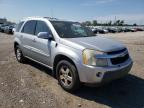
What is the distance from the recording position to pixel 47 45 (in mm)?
5566

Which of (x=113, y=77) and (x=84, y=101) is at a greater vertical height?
(x=113, y=77)

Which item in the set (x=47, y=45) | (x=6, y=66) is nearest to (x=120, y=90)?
(x=47, y=45)

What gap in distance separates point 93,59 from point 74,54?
494 millimetres

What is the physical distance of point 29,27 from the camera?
6.88m

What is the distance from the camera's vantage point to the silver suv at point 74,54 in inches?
174

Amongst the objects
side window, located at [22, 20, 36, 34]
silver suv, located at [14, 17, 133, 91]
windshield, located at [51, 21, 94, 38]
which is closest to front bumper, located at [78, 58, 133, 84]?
silver suv, located at [14, 17, 133, 91]

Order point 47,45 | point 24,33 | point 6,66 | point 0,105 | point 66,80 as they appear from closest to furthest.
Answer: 1. point 0,105
2. point 66,80
3. point 47,45
4. point 24,33
5. point 6,66

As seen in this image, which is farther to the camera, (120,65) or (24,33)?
(24,33)

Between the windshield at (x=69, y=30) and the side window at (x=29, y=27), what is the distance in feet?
3.38

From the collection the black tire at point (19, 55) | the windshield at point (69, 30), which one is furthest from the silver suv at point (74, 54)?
the black tire at point (19, 55)

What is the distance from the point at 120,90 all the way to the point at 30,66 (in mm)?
3619

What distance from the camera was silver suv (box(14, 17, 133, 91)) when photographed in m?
4.43

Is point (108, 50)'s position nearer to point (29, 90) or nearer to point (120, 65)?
point (120, 65)

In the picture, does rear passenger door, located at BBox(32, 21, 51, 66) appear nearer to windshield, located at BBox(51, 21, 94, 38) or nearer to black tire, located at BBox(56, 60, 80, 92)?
windshield, located at BBox(51, 21, 94, 38)
